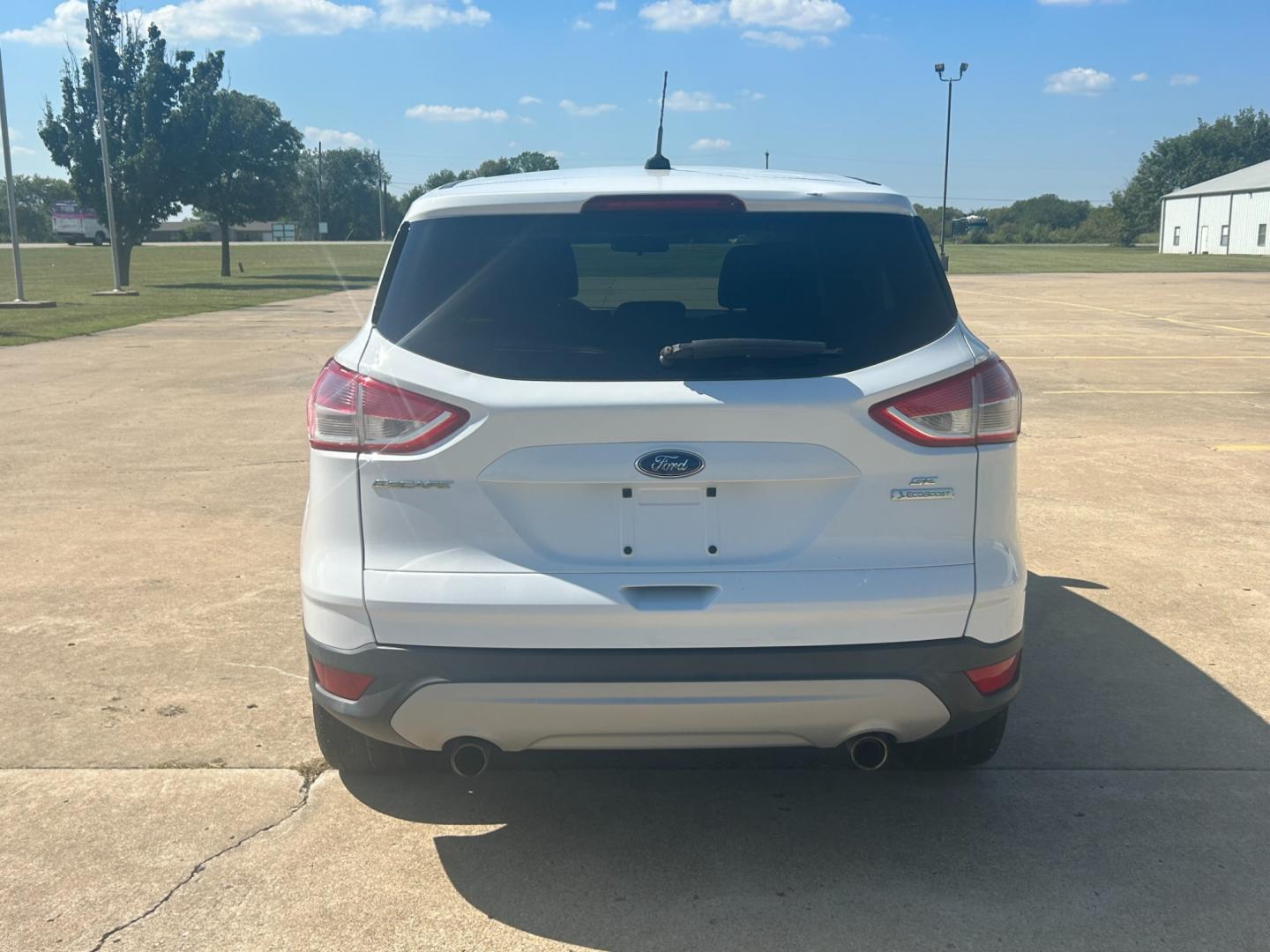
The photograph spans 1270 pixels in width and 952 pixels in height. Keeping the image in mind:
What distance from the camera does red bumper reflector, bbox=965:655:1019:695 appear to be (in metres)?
3.06

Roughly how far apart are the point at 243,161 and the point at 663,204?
41303 millimetres

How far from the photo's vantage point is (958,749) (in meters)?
3.70

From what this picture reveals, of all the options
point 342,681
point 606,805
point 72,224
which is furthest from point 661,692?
point 72,224

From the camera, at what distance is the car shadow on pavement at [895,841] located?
119 inches

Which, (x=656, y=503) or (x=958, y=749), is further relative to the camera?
(x=958, y=749)

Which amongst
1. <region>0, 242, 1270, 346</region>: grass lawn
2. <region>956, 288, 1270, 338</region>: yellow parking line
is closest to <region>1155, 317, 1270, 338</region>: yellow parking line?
<region>956, 288, 1270, 338</region>: yellow parking line

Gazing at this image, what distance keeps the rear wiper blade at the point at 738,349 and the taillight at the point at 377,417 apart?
1.79ft

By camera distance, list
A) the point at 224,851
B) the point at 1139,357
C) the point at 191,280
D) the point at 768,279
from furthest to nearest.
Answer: the point at 191,280, the point at 1139,357, the point at 224,851, the point at 768,279

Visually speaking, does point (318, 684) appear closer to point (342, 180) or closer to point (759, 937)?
point (759, 937)

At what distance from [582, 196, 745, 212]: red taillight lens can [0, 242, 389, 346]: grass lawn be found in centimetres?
1598

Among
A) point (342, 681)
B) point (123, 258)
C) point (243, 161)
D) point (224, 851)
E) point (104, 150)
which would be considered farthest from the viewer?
point (243, 161)

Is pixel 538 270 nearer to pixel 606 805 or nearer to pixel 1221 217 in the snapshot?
pixel 606 805

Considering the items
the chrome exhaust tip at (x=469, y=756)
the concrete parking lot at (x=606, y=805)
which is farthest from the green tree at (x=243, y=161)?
the chrome exhaust tip at (x=469, y=756)

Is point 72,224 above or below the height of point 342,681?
above
